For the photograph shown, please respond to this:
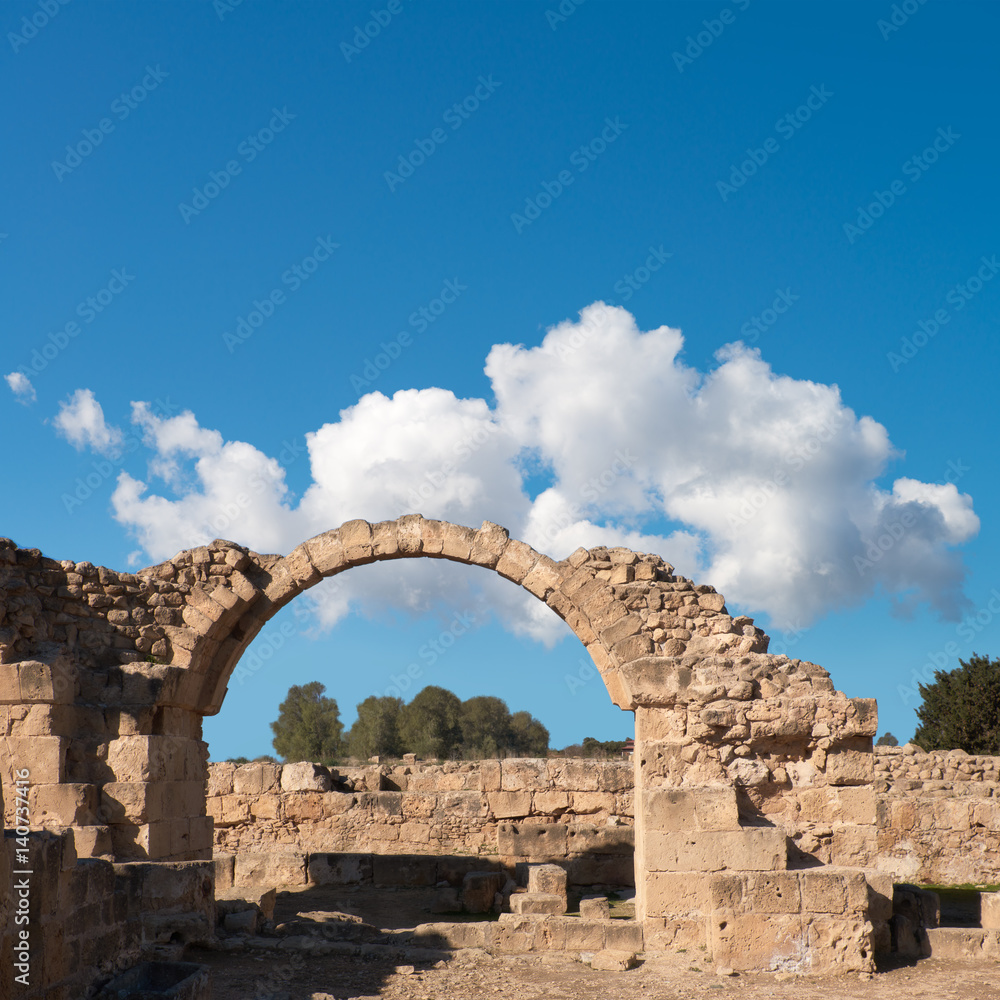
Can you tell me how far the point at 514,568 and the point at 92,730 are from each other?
383cm

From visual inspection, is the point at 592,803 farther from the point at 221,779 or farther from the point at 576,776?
the point at 221,779

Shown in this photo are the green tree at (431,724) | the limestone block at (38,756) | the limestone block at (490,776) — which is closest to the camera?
the limestone block at (38,756)

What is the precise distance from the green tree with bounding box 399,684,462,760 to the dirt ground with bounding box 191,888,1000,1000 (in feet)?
95.2

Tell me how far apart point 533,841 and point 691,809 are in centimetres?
553

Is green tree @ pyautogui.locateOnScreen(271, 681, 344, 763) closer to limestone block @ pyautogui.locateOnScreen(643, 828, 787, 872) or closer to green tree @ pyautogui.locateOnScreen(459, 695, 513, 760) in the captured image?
green tree @ pyautogui.locateOnScreen(459, 695, 513, 760)

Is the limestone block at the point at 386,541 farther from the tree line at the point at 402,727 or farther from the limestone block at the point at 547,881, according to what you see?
the tree line at the point at 402,727

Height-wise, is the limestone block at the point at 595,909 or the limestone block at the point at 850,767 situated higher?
the limestone block at the point at 850,767

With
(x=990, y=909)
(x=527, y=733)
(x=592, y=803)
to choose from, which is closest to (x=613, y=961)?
(x=990, y=909)

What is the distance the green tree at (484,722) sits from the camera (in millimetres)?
38938

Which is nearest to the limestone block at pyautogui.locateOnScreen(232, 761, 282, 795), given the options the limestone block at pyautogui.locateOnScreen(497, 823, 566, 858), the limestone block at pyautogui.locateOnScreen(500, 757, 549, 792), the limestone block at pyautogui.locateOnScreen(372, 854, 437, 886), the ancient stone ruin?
the limestone block at pyautogui.locateOnScreen(372, 854, 437, 886)

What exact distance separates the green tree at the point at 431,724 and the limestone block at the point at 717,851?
96.7ft

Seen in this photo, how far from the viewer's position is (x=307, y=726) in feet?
136

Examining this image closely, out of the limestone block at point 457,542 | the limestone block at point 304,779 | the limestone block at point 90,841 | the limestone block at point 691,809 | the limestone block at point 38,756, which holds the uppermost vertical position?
the limestone block at point 457,542

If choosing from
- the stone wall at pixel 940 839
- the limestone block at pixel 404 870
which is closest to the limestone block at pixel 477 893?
the limestone block at pixel 404 870
